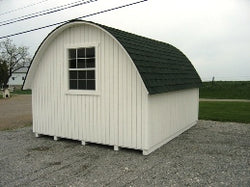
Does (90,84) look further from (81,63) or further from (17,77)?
(17,77)

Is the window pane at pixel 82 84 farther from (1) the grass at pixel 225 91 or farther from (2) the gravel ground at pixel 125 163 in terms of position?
(1) the grass at pixel 225 91

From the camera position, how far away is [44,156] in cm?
684

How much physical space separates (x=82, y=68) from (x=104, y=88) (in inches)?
39.7

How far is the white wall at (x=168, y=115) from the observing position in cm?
703

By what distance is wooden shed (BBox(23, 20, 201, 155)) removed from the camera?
22.5 feet

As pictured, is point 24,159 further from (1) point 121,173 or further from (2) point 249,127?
(2) point 249,127

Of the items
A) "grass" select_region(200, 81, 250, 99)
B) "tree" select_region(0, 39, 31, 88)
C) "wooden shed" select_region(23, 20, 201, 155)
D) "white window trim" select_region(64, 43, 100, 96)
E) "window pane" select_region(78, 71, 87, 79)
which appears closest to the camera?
"wooden shed" select_region(23, 20, 201, 155)

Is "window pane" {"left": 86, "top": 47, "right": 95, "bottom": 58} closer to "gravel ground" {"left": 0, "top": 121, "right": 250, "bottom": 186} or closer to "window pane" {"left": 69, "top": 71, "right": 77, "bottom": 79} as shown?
"window pane" {"left": 69, "top": 71, "right": 77, "bottom": 79}

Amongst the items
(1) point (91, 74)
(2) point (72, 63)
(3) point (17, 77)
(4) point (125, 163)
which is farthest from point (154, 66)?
(3) point (17, 77)

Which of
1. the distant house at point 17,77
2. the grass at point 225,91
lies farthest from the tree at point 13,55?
the grass at point 225,91

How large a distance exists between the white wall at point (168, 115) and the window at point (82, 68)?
193 cm

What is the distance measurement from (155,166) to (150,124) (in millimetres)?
1249

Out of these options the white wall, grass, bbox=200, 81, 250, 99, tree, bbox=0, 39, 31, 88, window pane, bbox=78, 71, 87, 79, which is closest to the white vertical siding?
the white wall

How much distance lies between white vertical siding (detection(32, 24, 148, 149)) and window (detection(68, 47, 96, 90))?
0.22 meters
